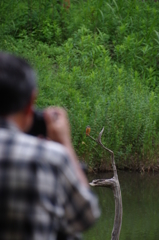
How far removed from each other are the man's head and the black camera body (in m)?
0.17

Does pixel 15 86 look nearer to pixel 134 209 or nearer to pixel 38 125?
pixel 38 125

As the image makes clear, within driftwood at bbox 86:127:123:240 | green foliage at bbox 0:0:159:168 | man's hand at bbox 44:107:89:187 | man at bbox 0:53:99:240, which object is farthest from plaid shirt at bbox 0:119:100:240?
green foliage at bbox 0:0:159:168

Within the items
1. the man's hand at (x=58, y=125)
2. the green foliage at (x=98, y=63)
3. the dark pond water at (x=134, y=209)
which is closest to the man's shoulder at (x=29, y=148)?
the man's hand at (x=58, y=125)

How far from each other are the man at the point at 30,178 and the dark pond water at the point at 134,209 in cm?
692

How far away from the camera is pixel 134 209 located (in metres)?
9.77

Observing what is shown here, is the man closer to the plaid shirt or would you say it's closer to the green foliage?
the plaid shirt

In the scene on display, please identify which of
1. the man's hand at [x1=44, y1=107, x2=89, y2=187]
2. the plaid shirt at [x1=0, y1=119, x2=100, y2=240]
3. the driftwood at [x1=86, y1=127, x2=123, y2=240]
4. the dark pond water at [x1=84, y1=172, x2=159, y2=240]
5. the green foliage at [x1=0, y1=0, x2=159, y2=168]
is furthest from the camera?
the green foliage at [x1=0, y1=0, x2=159, y2=168]

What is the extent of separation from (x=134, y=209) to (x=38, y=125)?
8074 mm

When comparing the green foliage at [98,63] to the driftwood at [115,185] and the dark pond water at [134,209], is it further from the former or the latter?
the driftwood at [115,185]

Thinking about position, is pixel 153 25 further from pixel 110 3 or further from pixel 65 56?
pixel 65 56

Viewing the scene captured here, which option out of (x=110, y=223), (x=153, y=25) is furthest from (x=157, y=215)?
(x=153, y=25)

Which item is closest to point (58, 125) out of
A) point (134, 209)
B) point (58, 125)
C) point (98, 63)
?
point (58, 125)

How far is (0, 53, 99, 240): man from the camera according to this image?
154 centimetres

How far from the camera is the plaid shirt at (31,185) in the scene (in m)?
1.54
